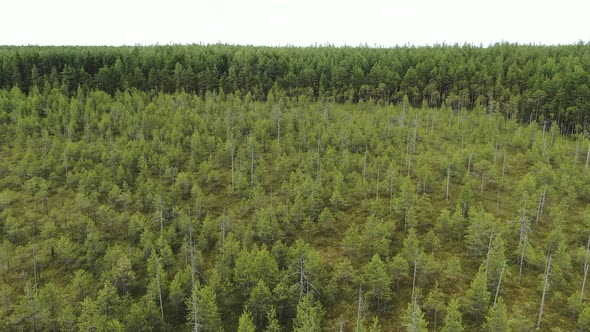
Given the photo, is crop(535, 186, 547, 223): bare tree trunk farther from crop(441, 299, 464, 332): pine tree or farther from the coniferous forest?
crop(441, 299, 464, 332): pine tree

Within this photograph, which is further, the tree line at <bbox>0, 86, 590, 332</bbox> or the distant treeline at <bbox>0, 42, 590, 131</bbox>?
the distant treeline at <bbox>0, 42, 590, 131</bbox>

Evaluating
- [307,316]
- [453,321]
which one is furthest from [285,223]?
[453,321]

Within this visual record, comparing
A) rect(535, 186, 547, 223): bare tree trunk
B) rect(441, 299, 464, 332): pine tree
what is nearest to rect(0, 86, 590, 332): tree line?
rect(441, 299, 464, 332): pine tree

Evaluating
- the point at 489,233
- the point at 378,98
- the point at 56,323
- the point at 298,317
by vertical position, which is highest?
the point at 378,98

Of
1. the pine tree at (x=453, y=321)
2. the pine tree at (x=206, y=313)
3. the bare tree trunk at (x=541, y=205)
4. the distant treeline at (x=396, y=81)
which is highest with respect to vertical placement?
the distant treeline at (x=396, y=81)

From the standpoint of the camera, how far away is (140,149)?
123 m

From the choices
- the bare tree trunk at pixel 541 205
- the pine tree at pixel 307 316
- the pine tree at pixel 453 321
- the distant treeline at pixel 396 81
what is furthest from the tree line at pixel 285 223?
the distant treeline at pixel 396 81

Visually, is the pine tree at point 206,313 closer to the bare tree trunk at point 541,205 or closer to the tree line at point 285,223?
the tree line at point 285,223

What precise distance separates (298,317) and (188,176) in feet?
193

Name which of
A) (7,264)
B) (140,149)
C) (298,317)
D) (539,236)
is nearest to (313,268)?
(298,317)

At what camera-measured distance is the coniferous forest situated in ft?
229

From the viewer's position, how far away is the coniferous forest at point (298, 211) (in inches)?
2751

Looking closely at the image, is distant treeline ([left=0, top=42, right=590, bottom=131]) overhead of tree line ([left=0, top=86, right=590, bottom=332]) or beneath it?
overhead

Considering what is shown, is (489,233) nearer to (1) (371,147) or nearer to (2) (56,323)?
(1) (371,147)
